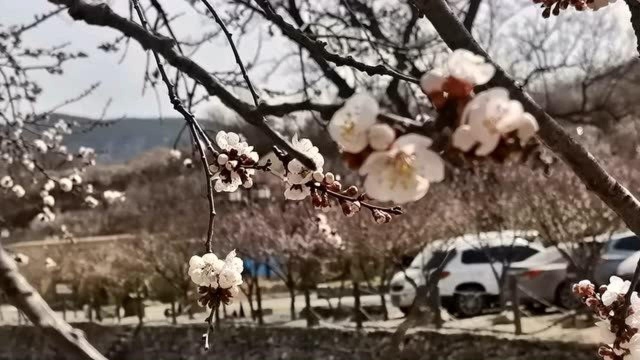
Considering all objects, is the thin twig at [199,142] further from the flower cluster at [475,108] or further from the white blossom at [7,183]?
the white blossom at [7,183]

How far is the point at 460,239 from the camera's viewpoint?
1192cm

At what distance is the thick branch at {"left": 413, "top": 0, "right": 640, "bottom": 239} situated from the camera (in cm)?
152

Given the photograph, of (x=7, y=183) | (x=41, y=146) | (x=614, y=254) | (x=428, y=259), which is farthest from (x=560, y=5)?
(x=428, y=259)

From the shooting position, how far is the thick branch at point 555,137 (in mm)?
1523

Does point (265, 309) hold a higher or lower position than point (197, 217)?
lower

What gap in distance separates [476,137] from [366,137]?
11cm

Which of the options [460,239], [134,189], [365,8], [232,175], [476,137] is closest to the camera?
[476,137]

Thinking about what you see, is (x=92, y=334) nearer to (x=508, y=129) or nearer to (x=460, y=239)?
(x=460, y=239)

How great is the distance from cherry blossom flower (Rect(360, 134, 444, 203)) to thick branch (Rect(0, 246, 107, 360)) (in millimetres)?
383

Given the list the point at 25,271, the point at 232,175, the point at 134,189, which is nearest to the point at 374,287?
the point at 25,271

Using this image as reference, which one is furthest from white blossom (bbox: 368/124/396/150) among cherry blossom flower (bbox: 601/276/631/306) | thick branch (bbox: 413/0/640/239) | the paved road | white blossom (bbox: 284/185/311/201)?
the paved road

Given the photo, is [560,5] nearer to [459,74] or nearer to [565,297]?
[459,74]

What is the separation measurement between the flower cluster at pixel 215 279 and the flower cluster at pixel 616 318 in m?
0.81

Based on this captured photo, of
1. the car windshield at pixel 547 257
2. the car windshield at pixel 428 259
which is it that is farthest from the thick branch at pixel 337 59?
the car windshield at pixel 547 257
